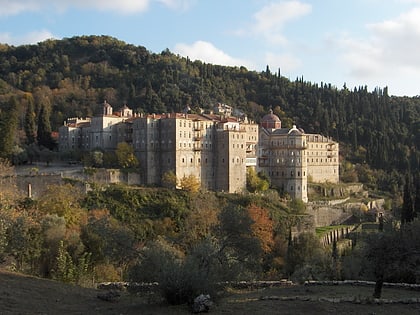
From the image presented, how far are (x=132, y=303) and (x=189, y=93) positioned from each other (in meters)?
89.4

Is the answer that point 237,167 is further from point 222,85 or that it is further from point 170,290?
point 222,85

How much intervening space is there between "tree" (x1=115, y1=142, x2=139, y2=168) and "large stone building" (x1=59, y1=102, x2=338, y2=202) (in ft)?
4.29

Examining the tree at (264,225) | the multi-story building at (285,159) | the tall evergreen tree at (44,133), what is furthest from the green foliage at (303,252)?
the tall evergreen tree at (44,133)

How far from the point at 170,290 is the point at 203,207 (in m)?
35.9

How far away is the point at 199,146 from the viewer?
187 ft

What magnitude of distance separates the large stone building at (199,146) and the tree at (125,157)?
4.29 ft

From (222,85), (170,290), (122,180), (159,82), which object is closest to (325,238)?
(122,180)

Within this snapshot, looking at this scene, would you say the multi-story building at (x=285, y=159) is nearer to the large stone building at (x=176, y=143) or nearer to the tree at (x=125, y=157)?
the large stone building at (x=176, y=143)

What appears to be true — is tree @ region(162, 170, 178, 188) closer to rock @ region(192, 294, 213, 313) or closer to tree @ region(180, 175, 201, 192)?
tree @ region(180, 175, 201, 192)

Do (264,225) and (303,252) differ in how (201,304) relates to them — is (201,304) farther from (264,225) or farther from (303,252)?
(264,225)

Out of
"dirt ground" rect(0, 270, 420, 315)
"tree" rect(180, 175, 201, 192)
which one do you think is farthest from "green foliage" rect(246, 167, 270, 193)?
"dirt ground" rect(0, 270, 420, 315)

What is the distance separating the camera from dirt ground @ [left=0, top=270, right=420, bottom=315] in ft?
45.7

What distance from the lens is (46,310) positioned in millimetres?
13633

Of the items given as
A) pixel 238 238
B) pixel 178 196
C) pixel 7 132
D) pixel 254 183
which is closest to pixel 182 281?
pixel 238 238
